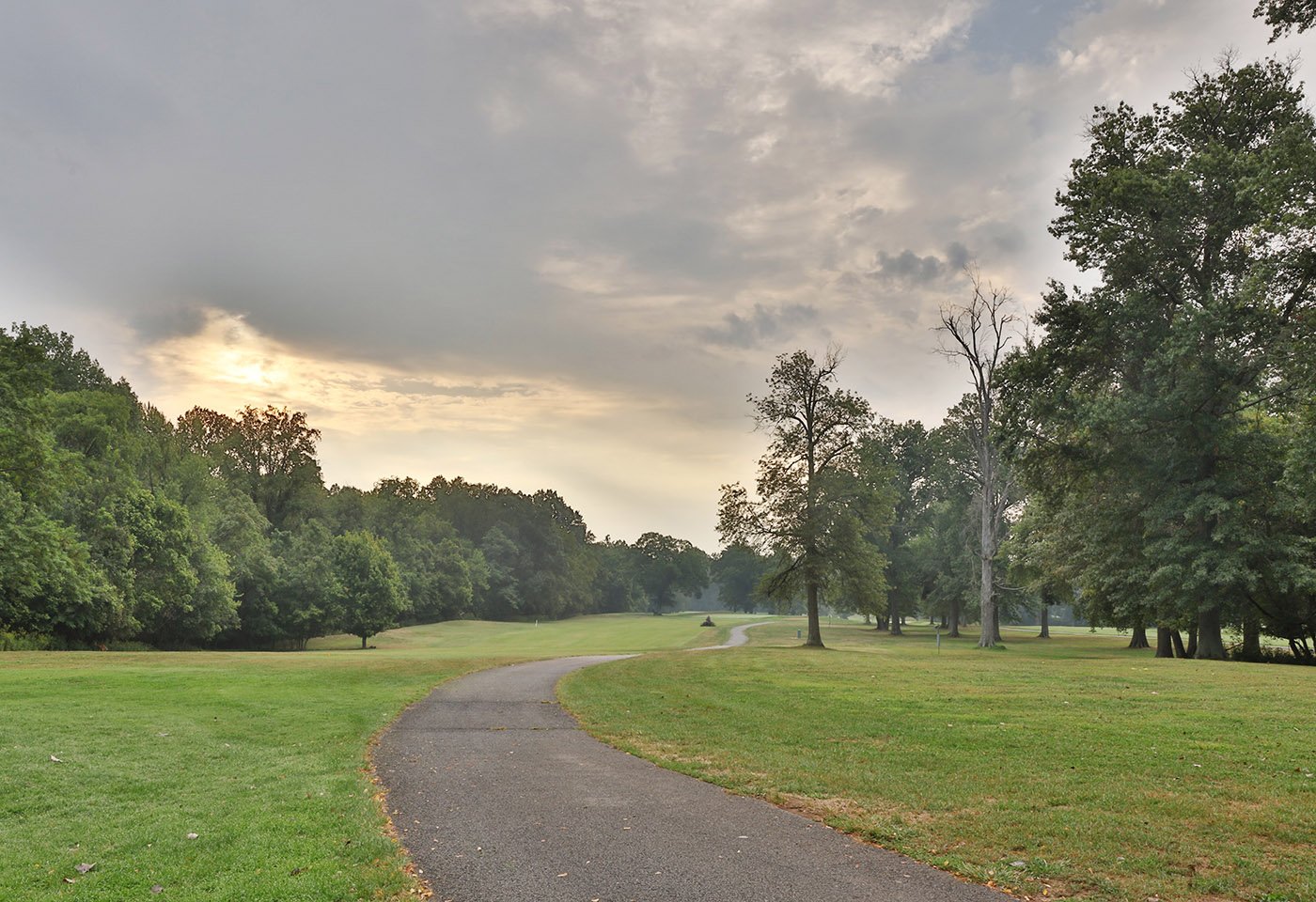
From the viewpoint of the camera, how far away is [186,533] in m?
49.9

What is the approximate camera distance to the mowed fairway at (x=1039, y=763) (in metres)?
7.12

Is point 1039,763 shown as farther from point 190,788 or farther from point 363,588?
point 363,588

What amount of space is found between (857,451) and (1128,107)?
20897 mm

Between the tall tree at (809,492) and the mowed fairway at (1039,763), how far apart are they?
19.1 metres

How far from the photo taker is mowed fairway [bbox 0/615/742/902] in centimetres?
691

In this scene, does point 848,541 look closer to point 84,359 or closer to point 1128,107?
point 1128,107

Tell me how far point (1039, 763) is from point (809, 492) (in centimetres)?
3185

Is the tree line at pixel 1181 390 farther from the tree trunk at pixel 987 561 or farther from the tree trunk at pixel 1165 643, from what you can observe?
the tree trunk at pixel 987 561

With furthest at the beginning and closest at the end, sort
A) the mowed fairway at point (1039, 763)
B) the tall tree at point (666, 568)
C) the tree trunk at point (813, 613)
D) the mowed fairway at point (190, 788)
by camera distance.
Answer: the tall tree at point (666, 568) < the tree trunk at point (813, 613) < the mowed fairway at point (1039, 763) < the mowed fairway at point (190, 788)

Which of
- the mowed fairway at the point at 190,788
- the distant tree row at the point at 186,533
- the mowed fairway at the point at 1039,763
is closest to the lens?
the mowed fairway at the point at 190,788

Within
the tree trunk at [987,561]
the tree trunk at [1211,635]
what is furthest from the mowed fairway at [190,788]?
the tree trunk at [987,561]

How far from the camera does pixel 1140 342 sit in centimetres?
3066

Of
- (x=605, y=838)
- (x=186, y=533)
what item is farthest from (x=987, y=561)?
(x=186, y=533)

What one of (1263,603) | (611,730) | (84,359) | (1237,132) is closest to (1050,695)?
(611,730)
